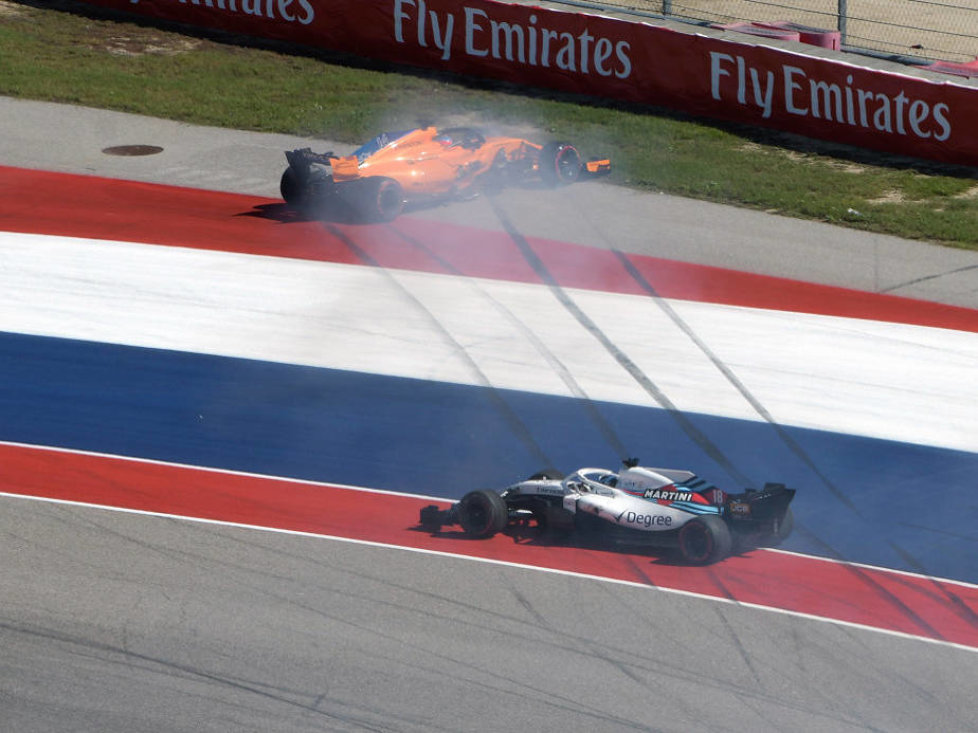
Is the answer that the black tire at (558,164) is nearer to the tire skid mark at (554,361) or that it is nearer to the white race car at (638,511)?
the tire skid mark at (554,361)

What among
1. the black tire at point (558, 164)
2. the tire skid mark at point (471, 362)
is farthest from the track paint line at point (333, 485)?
the black tire at point (558, 164)

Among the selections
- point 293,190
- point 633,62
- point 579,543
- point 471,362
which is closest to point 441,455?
point 579,543

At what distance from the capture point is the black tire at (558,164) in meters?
21.2

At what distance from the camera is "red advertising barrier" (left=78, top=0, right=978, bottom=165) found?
22109 mm

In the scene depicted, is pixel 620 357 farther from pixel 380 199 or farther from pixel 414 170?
pixel 414 170

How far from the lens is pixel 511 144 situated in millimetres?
21047

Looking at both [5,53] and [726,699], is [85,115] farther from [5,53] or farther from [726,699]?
[726,699]

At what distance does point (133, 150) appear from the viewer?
23141 mm

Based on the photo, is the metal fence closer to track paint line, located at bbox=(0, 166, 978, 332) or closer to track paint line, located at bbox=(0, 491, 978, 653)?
track paint line, located at bbox=(0, 166, 978, 332)

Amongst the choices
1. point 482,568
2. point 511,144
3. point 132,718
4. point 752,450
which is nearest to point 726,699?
point 482,568

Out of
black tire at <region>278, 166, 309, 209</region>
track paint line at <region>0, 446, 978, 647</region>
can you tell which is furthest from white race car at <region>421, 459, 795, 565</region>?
black tire at <region>278, 166, 309, 209</region>

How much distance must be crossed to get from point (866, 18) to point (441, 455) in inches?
672

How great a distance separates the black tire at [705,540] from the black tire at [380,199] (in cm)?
977

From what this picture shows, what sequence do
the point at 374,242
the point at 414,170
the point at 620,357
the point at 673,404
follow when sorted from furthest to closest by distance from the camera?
1. the point at 414,170
2. the point at 374,242
3. the point at 620,357
4. the point at 673,404
